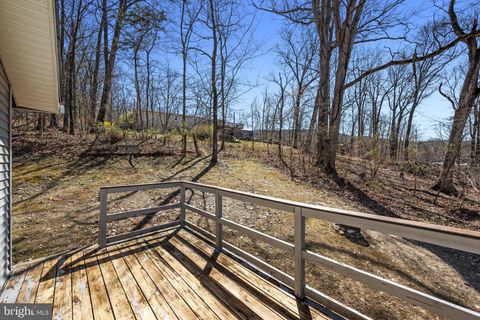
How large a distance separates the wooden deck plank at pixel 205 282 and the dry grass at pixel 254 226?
1.41 metres

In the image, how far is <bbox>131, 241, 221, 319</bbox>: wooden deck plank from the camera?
83.8 inches

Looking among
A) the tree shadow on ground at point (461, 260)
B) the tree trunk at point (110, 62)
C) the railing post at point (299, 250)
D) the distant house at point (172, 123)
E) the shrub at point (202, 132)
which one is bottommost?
the tree shadow on ground at point (461, 260)

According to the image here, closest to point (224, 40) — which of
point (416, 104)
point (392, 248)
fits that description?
point (392, 248)

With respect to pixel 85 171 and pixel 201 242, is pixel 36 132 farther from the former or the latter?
pixel 201 242

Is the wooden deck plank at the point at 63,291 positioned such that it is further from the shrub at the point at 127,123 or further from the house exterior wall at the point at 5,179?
the shrub at the point at 127,123

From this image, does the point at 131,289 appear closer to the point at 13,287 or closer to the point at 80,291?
the point at 80,291

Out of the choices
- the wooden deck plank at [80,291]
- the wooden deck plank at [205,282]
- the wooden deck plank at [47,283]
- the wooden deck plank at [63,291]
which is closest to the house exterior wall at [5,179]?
the wooden deck plank at [47,283]

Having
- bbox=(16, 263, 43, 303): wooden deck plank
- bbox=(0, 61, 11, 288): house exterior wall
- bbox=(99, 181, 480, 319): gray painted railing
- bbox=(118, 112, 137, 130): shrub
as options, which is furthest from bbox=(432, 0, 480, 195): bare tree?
bbox=(118, 112, 137, 130): shrub

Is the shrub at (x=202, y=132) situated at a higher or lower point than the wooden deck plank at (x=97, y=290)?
higher

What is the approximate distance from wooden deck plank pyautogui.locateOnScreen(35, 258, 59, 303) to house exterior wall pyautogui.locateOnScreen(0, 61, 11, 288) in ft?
1.17

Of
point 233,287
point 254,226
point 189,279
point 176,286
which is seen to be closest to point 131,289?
point 176,286

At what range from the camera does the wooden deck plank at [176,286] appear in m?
2.13

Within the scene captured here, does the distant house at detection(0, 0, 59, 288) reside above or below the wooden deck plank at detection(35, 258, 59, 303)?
above

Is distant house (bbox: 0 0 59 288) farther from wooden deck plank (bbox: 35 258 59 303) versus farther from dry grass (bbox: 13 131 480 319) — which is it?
dry grass (bbox: 13 131 480 319)
